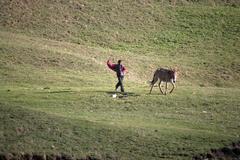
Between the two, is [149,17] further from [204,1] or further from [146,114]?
[146,114]

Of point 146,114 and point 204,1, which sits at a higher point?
point 204,1

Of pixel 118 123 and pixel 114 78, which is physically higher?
pixel 114 78

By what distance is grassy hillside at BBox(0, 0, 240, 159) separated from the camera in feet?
100

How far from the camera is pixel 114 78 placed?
4862 centimetres

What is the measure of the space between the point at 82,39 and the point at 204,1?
1882cm

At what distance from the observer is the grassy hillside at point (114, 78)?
1204 inches

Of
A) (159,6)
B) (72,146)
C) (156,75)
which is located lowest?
(72,146)

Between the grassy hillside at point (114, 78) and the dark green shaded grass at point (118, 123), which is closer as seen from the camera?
the dark green shaded grass at point (118, 123)

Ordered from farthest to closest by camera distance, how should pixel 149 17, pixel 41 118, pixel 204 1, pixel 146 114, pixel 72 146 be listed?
1. pixel 204 1
2. pixel 149 17
3. pixel 146 114
4. pixel 41 118
5. pixel 72 146

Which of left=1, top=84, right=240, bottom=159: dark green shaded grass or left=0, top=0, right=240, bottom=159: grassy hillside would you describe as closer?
left=1, top=84, right=240, bottom=159: dark green shaded grass

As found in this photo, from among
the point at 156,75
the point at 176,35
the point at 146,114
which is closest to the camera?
the point at 146,114

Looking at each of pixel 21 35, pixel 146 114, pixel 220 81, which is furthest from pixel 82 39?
pixel 146 114

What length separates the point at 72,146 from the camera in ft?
97.8

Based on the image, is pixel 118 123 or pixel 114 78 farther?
pixel 114 78
